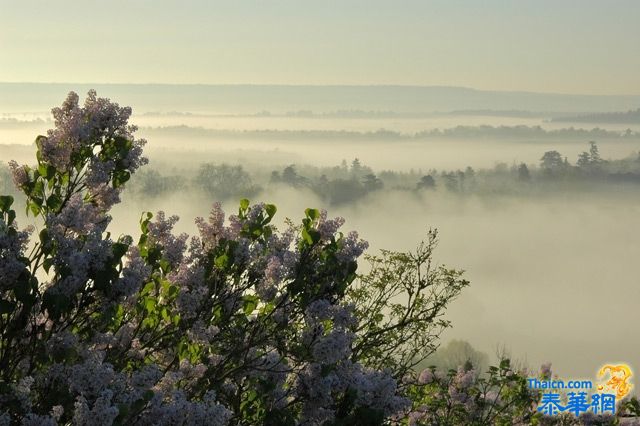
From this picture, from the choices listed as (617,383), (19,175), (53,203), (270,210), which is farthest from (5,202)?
(617,383)

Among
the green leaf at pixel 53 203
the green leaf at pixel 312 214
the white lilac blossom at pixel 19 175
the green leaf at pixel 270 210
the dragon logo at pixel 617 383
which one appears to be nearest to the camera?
the green leaf at pixel 53 203

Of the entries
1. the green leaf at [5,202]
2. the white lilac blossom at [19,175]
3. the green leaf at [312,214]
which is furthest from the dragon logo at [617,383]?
the green leaf at [5,202]

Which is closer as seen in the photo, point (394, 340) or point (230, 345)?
point (230, 345)

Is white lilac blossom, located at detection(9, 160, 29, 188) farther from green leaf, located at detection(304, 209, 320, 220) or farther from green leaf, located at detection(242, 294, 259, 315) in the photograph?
green leaf, located at detection(304, 209, 320, 220)

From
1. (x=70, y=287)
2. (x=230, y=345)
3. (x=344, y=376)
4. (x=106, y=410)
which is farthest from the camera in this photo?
(x=230, y=345)

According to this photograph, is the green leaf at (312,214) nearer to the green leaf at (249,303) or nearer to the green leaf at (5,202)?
the green leaf at (249,303)

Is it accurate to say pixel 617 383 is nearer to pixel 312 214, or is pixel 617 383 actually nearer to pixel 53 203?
pixel 312 214

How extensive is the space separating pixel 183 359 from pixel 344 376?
201cm

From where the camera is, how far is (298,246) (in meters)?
10.1

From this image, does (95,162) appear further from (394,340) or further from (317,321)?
(394,340)

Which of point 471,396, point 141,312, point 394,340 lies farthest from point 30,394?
point 471,396

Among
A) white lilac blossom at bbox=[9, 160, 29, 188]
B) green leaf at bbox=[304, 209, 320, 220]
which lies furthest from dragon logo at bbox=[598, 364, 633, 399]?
white lilac blossom at bbox=[9, 160, 29, 188]

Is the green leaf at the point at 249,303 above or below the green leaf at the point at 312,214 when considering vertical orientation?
below

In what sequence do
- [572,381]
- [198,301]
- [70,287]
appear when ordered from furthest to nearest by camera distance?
1. [572,381]
2. [198,301]
3. [70,287]
